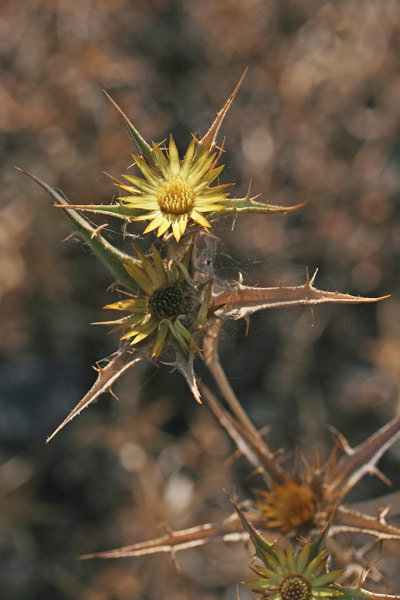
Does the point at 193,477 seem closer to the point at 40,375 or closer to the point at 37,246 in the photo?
the point at 40,375

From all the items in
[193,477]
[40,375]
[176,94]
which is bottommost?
[193,477]

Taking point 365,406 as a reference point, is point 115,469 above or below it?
below

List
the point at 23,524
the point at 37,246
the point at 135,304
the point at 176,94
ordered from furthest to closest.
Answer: the point at 176,94 → the point at 37,246 → the point at 23,524 → the point at 135,304

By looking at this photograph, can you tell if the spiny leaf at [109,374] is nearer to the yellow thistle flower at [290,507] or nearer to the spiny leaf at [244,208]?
the spiny leaf at [244,208]

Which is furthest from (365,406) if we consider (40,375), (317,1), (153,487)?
(317,1)

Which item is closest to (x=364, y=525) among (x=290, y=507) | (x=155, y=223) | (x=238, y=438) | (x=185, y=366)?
(x=290, y=507)

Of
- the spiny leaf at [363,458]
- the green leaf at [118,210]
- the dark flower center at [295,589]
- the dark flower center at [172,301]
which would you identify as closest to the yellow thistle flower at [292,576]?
the dark flower center at [295,589]

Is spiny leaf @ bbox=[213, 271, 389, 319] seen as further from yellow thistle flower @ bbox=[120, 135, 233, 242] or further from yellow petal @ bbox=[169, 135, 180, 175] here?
yellow petal @ bbox=[169, 135, 180, 175]

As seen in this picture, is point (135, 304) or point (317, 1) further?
point (317, 1)
